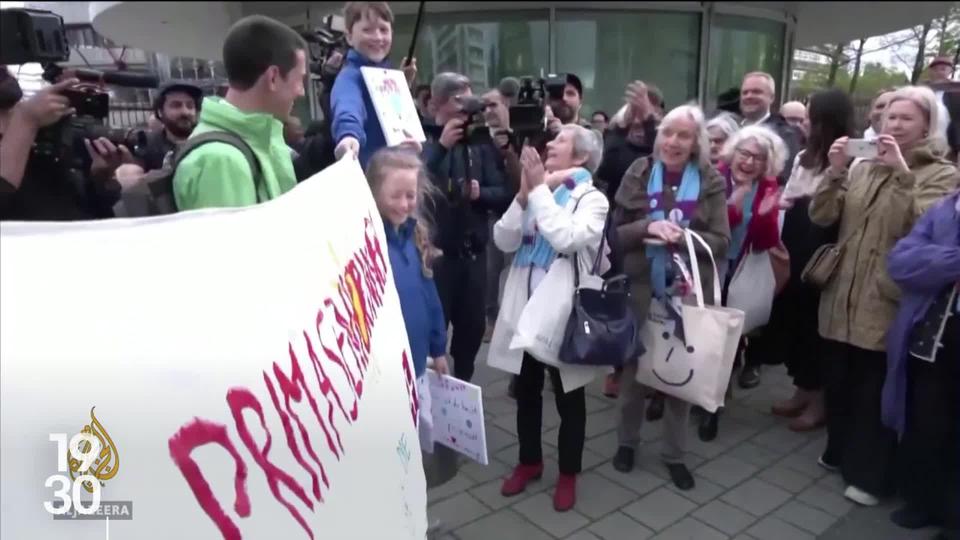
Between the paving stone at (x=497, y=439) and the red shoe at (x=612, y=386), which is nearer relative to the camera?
the paving stone at (x=497, y=439)

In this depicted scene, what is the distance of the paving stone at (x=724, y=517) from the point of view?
2.84m

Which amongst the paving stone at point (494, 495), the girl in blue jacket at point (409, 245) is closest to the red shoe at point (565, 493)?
the paving stone at point (494, 495)

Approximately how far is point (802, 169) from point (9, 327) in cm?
376

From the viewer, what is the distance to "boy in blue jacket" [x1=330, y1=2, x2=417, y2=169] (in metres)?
2.64

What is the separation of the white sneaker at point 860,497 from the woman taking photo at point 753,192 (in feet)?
2.46

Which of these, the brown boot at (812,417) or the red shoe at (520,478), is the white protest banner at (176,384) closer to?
the red shoe at (520,478)

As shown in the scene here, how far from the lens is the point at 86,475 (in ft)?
2.74

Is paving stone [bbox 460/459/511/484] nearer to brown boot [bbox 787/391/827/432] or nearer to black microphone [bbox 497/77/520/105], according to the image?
brown boot [bbox 787/391/827/432]

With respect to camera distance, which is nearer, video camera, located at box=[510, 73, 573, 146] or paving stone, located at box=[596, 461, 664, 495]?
paving stone, located at box=[596, 461, 664, 495]

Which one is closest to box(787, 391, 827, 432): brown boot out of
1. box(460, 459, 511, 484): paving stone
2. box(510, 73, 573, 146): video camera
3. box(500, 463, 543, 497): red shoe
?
box(500, 463, 543, 497): red shoe

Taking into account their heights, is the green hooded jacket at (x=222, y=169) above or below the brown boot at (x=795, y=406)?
above

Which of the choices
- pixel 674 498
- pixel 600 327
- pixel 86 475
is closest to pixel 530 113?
pixel 600 327

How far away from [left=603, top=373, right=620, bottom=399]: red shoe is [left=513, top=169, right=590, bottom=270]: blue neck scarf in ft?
5.27

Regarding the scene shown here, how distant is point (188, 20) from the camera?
14.1 m
